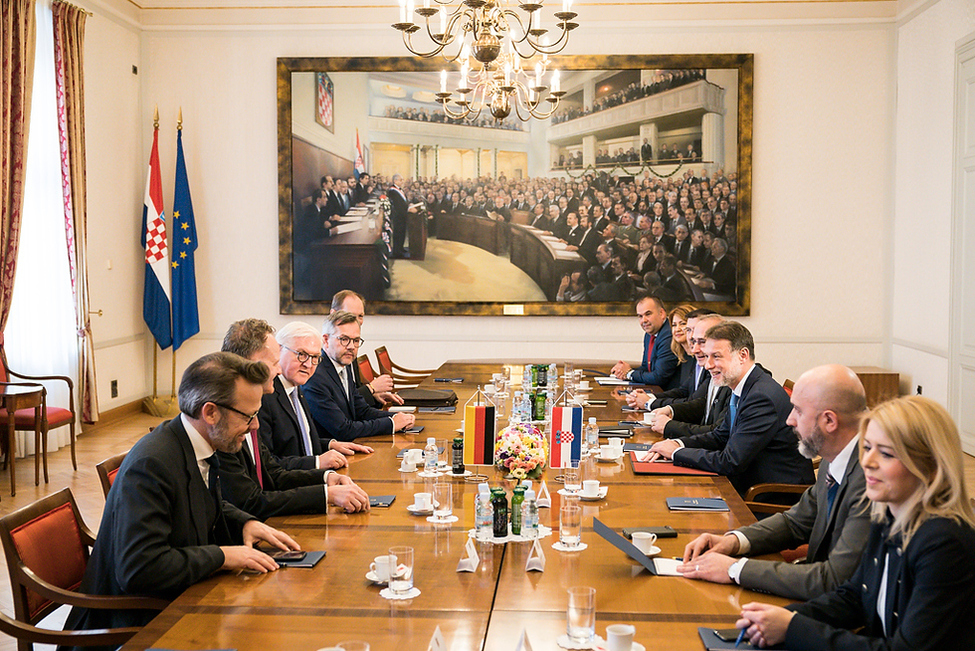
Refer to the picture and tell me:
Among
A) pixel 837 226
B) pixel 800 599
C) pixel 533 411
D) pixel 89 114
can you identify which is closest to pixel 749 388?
pixel 533 411

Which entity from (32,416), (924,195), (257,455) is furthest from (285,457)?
(924,195)

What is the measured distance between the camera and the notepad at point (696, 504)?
3.53 meters

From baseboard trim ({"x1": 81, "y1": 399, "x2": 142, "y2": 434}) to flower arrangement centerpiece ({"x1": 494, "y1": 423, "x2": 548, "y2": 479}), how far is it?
6574 mm

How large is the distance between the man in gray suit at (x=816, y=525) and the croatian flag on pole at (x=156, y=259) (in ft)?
27.9

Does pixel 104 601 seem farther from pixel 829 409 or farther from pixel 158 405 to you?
pixel 158 405

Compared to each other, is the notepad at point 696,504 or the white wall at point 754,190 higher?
the white wall at point 754,190

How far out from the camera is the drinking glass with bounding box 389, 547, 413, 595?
2592 mm

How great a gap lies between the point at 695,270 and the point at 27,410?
6.89 meters

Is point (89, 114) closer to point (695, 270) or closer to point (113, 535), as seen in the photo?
point (695, 270)

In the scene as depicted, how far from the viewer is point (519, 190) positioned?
408 inches

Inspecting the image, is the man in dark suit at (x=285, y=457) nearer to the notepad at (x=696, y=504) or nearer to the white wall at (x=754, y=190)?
the notepad at (x=696, y=504)

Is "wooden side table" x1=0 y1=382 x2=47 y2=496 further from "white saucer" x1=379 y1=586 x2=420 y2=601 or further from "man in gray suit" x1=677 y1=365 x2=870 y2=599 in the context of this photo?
"man in gray suit" x1=677 y1=365 x2=870 y2=599

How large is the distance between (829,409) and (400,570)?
5.01ft

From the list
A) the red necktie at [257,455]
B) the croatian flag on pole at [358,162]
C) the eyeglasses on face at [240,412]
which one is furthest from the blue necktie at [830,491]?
the croatian flag on pole at [358,162]
